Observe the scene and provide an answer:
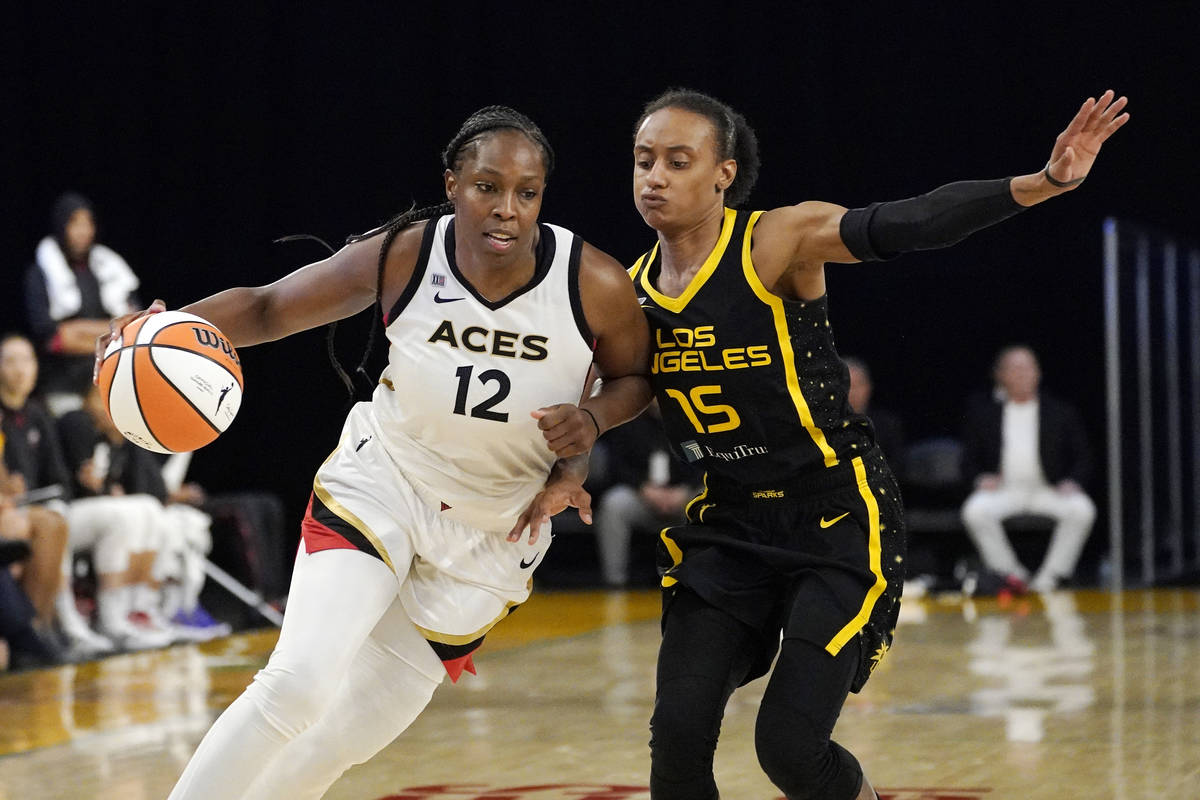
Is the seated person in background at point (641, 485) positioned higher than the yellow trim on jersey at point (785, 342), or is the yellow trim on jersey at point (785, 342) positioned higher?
the yellow trim on jersey at point (785, 342)

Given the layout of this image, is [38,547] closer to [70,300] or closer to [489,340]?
[70,300]

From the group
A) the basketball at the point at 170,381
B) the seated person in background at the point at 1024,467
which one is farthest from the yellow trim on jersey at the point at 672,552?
the seated person in background at the point at 1024,467

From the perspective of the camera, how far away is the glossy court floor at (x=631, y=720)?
488 centimetres

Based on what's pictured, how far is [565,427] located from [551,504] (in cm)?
A: 21

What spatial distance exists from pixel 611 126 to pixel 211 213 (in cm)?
293

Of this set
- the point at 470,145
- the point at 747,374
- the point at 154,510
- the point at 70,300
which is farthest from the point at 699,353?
the point at 70,300

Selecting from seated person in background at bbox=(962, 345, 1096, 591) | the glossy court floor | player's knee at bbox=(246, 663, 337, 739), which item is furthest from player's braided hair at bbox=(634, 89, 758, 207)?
seated person in background at bbox=(962, 345, 1096, 591)

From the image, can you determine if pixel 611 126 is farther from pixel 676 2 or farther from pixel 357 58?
pixel 357 58

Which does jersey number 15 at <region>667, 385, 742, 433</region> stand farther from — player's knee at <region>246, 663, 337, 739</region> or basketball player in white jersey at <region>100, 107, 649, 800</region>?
player's knee at <region>246, 663, 337, 739</region>

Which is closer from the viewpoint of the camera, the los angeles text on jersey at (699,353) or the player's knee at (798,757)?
the player's knee at (798,757)

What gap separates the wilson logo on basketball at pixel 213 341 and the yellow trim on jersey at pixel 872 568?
137 centimetres

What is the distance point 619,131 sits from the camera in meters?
12.1

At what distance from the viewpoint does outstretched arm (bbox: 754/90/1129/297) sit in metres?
3.35

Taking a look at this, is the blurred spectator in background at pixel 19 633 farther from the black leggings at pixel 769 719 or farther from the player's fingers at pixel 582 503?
the black leggings at pixel 769 719
